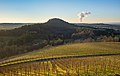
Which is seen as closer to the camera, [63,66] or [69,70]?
[69,70]

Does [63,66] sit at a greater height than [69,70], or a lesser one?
lesser

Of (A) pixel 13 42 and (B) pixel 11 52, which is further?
(A) pixel 13 42

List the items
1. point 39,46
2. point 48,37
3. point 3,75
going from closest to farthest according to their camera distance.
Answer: point 3,75, point 39,46, point 48,37

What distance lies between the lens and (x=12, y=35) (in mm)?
191250

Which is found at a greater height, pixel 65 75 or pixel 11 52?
pixel 65 75

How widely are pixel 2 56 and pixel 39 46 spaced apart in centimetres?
2644

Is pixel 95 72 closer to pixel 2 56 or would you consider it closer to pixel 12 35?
pixel 2 56

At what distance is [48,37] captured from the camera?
17600cm

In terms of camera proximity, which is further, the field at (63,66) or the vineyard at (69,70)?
the field at (63,66)

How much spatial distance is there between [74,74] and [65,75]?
6.21ft

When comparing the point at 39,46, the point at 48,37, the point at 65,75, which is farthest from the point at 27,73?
the point at 48,37

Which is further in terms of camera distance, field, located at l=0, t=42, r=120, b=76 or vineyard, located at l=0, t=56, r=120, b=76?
field, located at l=0, t=42, r=120, b=76

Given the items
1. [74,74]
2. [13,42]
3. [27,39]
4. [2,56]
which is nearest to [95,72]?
[74,74]

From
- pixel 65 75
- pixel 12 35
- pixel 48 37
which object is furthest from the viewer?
pixel 12 35
